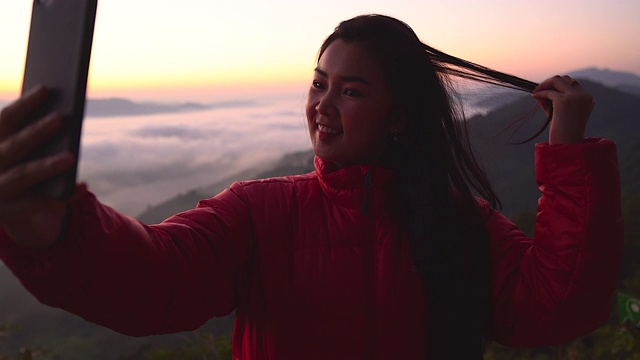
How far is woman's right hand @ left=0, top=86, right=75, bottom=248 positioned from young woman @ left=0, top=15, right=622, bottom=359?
203mm

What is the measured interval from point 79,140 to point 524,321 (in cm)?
122

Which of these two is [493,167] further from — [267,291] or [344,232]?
[267,291]

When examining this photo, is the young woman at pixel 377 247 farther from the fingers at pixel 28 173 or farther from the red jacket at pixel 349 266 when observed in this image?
the fingers at pixel 28 173

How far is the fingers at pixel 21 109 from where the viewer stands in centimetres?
90

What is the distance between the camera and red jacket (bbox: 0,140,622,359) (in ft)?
4.63

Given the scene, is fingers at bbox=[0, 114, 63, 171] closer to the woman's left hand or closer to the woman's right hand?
the woman's right hand

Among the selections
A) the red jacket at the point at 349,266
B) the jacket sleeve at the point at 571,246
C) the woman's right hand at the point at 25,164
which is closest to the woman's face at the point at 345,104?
the red jacket at the point at 349,266

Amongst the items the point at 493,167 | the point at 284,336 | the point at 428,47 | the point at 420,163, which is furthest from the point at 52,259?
the point at 493,167

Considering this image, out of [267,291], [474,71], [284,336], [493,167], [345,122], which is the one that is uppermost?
[474,71]

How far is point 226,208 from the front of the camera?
1.51 metres

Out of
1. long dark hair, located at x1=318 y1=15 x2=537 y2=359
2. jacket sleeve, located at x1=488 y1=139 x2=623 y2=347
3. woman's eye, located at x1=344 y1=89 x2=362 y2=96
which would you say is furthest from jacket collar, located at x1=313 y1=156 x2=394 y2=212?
jacket sleeve, located at x1=488 y1=139 x2=623 y2=347

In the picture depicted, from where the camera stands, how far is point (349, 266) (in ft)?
4.87

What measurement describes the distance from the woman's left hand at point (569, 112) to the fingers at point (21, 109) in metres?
1.16

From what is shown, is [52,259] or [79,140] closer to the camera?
[79,140]
